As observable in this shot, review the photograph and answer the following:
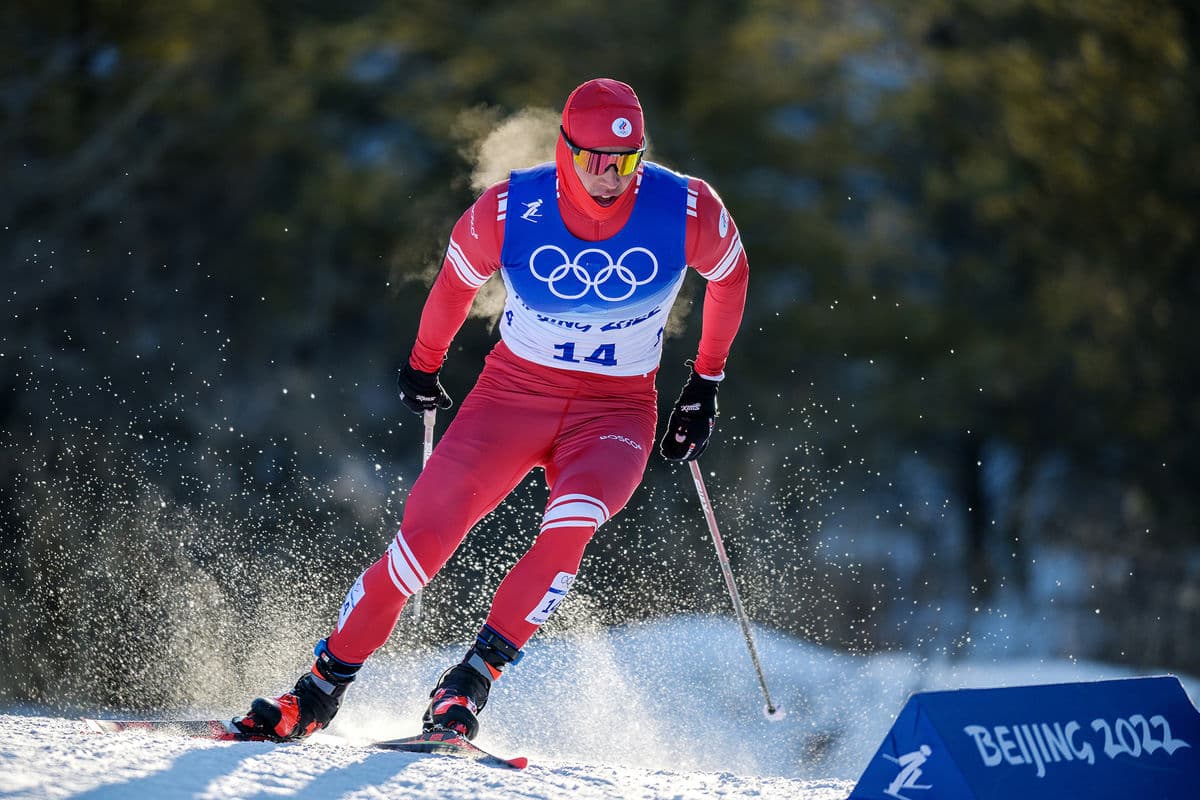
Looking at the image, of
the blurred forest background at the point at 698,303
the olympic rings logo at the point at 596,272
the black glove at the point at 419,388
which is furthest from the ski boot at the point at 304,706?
the blurred forest background at the point at 698,303

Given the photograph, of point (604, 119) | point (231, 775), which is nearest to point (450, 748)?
point (231, 775)

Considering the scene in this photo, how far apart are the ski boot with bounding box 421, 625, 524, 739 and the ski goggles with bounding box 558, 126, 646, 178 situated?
3.95 ft

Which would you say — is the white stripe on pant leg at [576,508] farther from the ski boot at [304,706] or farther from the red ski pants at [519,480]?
the ski boot at [304,706]

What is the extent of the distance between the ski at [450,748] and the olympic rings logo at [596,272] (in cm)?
117

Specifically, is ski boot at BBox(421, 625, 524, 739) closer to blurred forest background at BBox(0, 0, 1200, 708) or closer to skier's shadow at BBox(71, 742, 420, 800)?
skier's shadow at BBox(71, 742, 420, 800)

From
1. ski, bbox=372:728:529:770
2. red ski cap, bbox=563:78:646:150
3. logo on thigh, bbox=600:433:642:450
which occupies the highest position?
red ski cap, bbox=563:78:646:150

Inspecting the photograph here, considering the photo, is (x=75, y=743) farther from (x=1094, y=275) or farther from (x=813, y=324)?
(x=1094, y=275)

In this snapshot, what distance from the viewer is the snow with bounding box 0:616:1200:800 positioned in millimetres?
2717

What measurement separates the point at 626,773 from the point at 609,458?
2.65 ft

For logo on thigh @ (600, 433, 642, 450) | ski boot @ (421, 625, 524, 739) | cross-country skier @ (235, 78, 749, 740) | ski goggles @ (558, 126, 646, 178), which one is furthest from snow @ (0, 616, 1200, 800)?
ski goggles @ (558, 126, 646, 178)

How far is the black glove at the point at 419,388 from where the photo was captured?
383 cm

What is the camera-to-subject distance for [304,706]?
10.8 feet

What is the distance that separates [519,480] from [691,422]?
2.01ft

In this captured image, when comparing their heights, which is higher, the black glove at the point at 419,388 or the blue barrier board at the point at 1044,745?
the black glove at the point at 419,388
